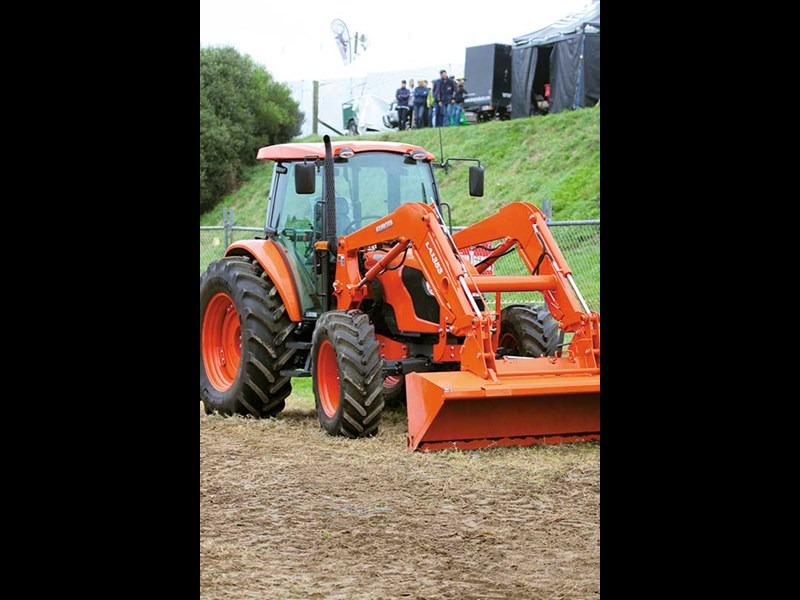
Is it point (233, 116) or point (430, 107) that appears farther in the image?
point (233, 116)

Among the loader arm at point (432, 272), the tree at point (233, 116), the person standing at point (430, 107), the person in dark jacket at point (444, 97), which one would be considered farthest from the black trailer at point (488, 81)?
the loader arm at point (432, 272)

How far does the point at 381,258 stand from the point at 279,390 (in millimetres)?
1347

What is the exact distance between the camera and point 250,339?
336 inches

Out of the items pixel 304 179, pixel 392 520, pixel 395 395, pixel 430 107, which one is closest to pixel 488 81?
pixel 430 107

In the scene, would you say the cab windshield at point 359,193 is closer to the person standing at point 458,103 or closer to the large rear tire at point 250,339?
the large rear tire at point 250,339

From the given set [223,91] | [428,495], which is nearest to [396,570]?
[428,495]

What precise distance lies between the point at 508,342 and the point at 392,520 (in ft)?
12.7

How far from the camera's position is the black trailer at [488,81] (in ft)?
85.0

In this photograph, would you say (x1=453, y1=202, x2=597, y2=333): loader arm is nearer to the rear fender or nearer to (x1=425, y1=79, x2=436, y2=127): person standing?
the rear fender

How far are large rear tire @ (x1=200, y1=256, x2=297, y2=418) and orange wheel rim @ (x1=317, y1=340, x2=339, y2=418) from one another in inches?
26.2

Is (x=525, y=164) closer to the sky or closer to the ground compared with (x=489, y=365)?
closer to the sky

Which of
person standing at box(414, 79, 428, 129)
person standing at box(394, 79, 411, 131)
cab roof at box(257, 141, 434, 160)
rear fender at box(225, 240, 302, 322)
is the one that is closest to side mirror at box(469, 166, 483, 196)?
cab roof at box(257, 141, 434, 160)

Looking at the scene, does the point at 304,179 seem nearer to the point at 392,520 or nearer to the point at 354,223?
the point at 354,223
